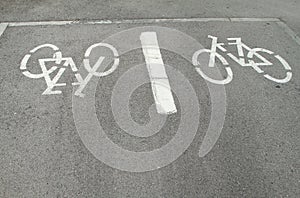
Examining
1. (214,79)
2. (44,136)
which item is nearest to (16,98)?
(44,136)

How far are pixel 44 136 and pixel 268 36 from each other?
443 centimetres

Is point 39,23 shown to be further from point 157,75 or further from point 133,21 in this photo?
point 157,75

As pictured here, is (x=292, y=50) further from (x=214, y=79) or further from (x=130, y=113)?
(x=130, y=113)

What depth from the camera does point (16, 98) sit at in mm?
4266

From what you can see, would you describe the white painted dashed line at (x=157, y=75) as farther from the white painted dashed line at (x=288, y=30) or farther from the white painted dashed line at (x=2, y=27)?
the white painted dashed line at (x=288, y=30)

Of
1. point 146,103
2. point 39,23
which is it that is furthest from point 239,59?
point 39,23

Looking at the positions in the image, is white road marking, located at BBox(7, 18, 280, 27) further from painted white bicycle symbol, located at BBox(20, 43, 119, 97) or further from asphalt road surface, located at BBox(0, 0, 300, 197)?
painted white bicycle symbol, located at BBox(20, 43, 119, 97)

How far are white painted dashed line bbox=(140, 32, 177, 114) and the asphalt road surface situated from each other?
2cm

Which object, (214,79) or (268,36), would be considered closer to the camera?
(214,79)

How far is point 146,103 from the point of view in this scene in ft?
14.2

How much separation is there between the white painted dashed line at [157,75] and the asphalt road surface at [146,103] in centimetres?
2

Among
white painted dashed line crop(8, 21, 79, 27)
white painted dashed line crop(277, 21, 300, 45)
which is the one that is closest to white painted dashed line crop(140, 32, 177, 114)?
white painted dashed line crop(8, 21, 79, 27)

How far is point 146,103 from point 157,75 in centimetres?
63

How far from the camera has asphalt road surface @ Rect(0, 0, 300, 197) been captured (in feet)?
11.3
